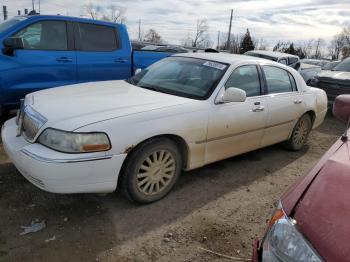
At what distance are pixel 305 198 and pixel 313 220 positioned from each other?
0.18m

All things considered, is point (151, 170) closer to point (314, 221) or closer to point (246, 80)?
point (246, 80)

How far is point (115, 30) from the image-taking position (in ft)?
22.3

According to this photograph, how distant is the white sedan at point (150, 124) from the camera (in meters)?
3.15

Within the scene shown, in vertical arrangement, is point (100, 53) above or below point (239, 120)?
above

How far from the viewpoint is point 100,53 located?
6449 millimetres

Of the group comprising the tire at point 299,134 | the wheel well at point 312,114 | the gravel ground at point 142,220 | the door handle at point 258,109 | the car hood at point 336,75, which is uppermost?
the door handle at point 258,109

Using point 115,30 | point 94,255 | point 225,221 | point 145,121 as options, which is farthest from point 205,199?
point 115,30

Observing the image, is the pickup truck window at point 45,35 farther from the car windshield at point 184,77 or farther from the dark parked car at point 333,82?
the dark parked car at point 333,82

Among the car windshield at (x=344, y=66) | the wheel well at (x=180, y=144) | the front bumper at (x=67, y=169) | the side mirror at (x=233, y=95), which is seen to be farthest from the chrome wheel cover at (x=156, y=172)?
the car windshield at (x=344, y=66)

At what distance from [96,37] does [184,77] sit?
2.76 m

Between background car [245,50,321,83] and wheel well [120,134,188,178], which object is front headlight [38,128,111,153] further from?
background car [245,50,321,83]

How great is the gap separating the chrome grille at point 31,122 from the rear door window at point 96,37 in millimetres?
2865

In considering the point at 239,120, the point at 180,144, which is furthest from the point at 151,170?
the point at 239,120

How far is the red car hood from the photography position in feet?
5.02
